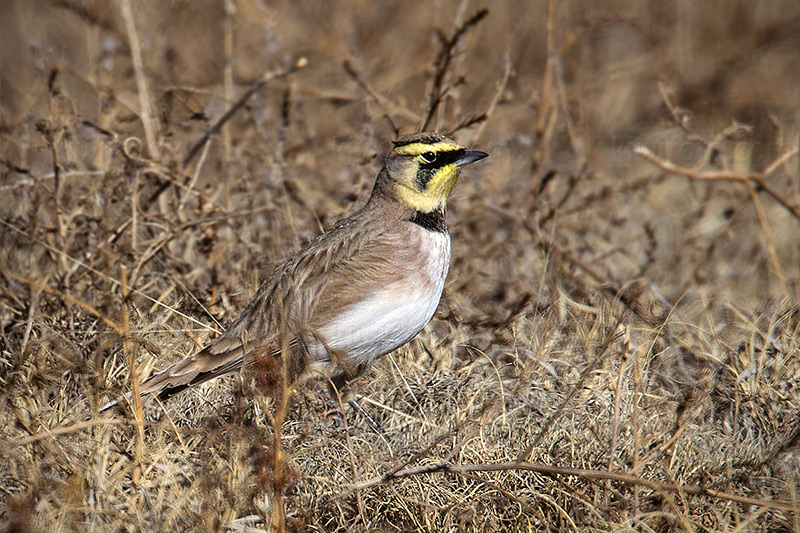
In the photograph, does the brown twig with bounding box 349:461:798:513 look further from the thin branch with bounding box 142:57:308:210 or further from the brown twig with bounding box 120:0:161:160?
the brown twig with bounding box 120:0:161:160

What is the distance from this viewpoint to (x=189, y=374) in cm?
409

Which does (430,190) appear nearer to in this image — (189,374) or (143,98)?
(189,374)

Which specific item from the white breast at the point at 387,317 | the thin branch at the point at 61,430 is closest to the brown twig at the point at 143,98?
the white breast at the point at 387,317

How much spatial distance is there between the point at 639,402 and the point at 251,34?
6.66m

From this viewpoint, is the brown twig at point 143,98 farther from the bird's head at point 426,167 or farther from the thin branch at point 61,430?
the thin branch at point 61,430

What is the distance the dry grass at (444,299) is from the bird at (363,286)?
0.22 meters

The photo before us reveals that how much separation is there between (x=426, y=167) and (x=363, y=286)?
684 mm

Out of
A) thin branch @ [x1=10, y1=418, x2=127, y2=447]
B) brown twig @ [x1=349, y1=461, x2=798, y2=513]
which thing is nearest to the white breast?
brown twig @ [x1=349, y1=461, x2=798, y2=513]

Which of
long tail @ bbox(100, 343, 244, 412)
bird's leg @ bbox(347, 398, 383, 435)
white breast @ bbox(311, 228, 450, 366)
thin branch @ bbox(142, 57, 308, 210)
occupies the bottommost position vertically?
bird's leg @ bbox(347, 398, 383, 435)

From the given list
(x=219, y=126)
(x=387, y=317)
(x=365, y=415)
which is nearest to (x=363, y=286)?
(x=387, y=317)

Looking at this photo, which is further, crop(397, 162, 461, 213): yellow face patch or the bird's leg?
crop(397, 162, 461, 213): yellow face patch

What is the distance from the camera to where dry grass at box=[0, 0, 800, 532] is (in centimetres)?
342

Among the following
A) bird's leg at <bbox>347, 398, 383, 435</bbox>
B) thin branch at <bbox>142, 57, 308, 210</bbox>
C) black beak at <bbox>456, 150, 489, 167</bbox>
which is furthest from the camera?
thin branch at <bbox>142, 57, 308, 210</bbox>

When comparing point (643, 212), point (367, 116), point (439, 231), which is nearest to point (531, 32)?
point (643, 212)
